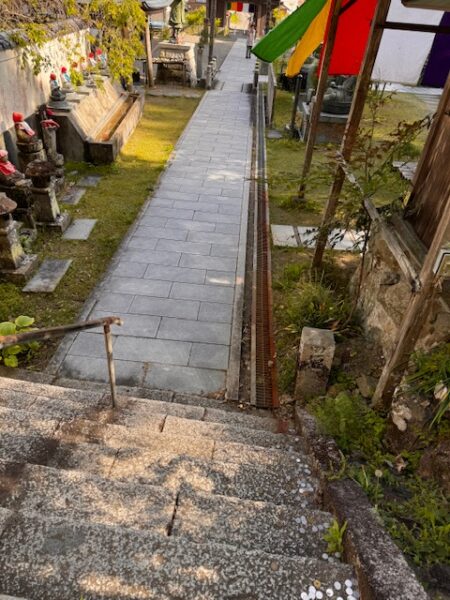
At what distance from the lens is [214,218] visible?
865cm

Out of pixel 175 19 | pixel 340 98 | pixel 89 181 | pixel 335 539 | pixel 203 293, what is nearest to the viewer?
pixel 335 539

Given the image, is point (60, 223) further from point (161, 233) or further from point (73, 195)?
point (161, 233)

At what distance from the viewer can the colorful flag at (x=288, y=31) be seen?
5.91 metres

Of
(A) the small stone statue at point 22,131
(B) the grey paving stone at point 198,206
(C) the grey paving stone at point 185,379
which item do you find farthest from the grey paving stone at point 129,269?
(A) the small stone statue at point 22,131

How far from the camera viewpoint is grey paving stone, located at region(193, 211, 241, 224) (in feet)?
28.1

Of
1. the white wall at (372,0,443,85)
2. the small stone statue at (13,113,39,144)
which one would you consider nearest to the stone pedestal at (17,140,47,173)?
the small stone statue at (13,113,39,144)

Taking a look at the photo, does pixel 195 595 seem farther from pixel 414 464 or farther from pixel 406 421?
pixel 406 421

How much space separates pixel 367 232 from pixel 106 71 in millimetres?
11576

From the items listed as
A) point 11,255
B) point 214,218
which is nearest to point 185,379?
point 11,255

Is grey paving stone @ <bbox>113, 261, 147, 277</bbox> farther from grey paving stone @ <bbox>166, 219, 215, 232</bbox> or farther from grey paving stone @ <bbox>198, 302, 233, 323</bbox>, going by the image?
grey paving stone @ <bbox>166, 219, 215, 232</bbox>

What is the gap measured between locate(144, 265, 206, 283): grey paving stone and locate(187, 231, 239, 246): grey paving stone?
1068 mm

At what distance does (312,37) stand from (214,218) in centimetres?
351

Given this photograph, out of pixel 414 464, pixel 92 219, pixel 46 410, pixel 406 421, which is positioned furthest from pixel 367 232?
pixel 92 219

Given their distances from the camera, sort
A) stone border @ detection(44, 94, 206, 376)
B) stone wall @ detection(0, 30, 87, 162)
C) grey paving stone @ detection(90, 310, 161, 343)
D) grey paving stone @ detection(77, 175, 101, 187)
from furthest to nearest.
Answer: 1. grey paving stone @ detection(77, 175, 101, 187)
2. stone wall @ detection(0, 30, 87, 162)
3. grey paving stone @ detection(90, 310, 161, 343)
4. stone border @ detection(44, 94, 206, 376)
